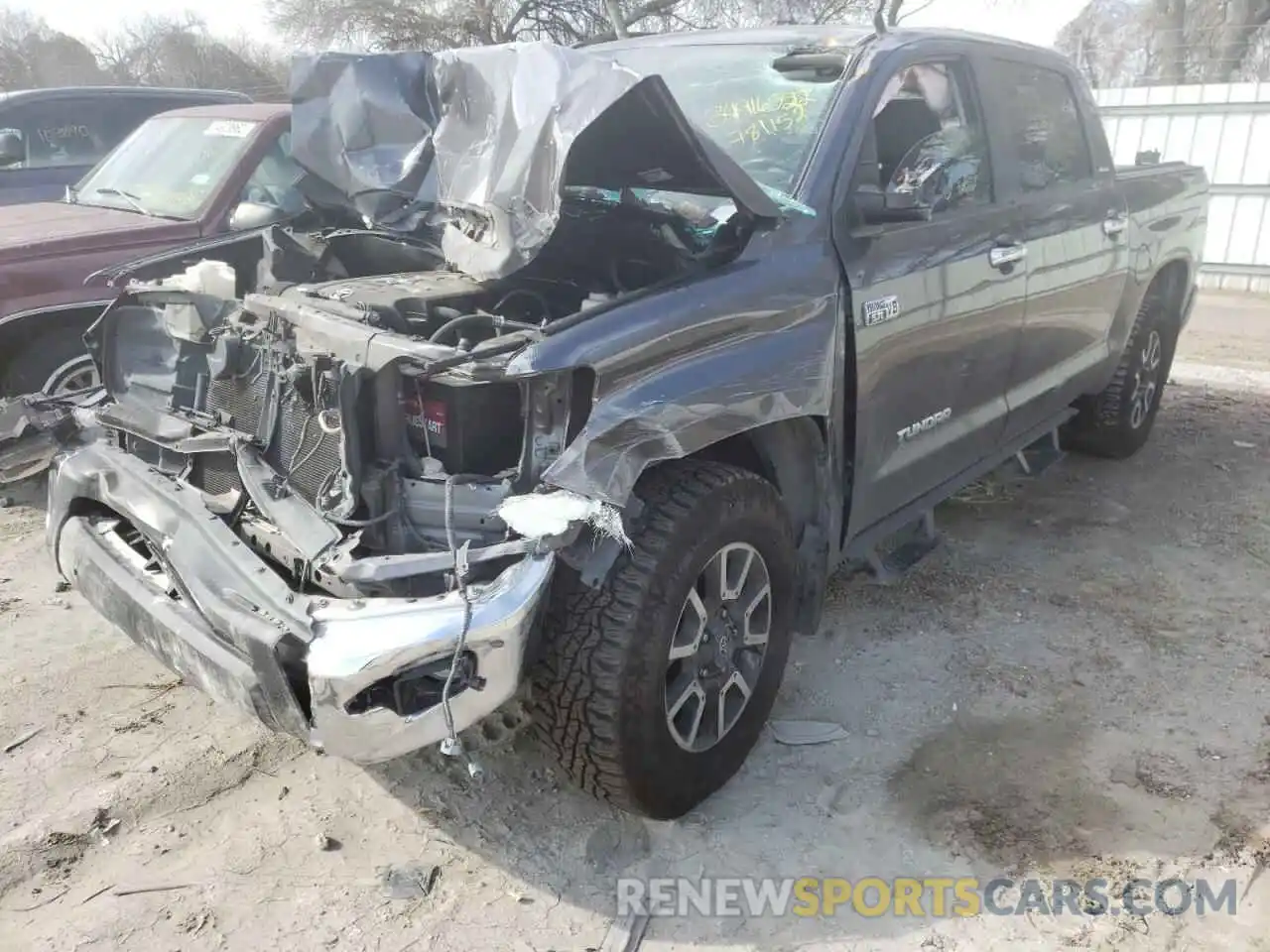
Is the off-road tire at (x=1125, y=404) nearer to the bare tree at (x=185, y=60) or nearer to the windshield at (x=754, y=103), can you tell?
the windshield at (x=754, y=103)

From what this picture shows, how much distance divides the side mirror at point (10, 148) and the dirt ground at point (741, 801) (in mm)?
3676

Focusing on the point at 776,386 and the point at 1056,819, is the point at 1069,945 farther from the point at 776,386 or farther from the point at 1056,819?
the point at 776,386

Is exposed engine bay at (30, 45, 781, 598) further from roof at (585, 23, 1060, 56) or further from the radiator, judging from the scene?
roof at (585, 23, 1060, 56)

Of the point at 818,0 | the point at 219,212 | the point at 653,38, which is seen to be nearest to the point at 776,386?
the point at 653,38

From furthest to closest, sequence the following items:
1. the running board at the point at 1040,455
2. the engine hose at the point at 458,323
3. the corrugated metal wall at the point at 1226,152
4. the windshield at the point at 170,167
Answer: the corrugated metal wall at the point at 1226,152 → the windshield at the point at 170,167 → the running board at the point at 1040,455 → the engine hose at the point at 458,323

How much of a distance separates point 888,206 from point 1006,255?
920 mm

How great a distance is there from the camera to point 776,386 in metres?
2.74

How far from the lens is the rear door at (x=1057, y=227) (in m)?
3.94

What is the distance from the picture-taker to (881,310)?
311 cm

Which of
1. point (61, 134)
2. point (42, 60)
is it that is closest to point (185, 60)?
point (42, 60)

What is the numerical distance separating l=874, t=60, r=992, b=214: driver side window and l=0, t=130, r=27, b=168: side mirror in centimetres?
581

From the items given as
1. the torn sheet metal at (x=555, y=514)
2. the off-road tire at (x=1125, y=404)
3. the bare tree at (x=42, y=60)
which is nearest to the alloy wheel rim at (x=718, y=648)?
the torn sheet metal at (x=555, y=514)

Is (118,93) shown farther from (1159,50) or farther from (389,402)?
(1159,50)

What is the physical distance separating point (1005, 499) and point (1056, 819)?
8.73ft
